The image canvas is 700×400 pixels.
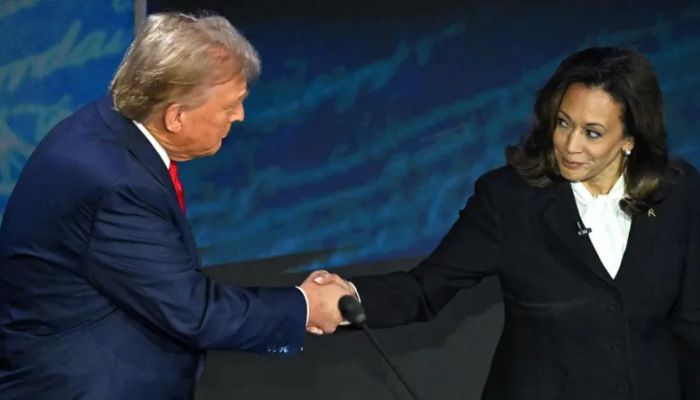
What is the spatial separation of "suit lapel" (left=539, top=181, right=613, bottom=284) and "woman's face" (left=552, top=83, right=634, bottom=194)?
52 millimetres

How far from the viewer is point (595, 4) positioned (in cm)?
498

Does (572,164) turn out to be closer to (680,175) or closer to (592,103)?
(592,103)

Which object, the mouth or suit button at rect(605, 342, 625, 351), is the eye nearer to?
the mouth

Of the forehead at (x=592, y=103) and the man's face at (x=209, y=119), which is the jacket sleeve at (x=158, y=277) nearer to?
the man's face at (x=209, y=119)

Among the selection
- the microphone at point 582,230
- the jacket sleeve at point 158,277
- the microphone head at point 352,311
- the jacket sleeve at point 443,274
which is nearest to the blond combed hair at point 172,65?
the jacket sleeve at point 158,277

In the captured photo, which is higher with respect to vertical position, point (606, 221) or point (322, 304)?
point (606, 221)

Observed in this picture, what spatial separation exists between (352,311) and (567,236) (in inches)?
25.1

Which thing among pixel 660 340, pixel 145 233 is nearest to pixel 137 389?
pixel 145 233

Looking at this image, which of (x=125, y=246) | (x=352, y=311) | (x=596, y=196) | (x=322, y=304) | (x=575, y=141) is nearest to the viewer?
(x=125, y=246)

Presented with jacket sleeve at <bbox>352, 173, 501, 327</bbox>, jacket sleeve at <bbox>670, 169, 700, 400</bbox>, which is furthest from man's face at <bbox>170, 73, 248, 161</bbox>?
jacket sleeve at <bbox>670, 169, 700, 400</bbox>

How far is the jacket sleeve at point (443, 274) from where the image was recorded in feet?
9.87

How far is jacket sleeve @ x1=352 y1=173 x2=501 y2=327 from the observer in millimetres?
3010

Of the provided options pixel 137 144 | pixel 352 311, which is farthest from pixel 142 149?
pixel 352 311

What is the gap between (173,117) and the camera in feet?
8.29
